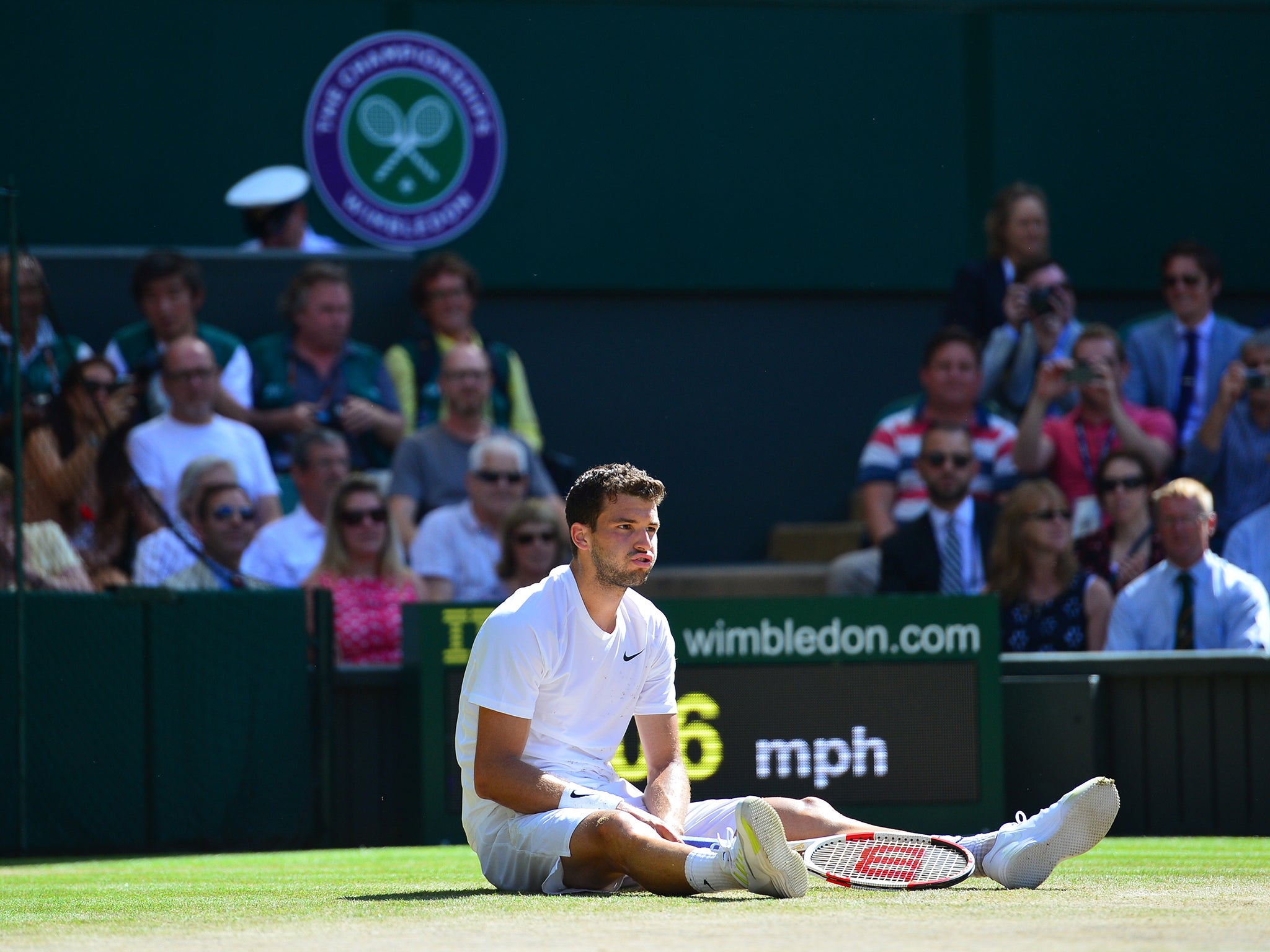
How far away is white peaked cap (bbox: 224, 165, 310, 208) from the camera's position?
12125 mm

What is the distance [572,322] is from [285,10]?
288cm

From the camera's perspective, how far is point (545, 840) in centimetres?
542

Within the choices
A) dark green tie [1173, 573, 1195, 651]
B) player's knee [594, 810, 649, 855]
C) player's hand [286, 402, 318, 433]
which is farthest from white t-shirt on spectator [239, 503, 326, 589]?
player's knee [594, 810, 649, 855]

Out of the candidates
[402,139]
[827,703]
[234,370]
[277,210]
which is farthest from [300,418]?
[827,703]

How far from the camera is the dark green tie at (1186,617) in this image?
30.0 feet

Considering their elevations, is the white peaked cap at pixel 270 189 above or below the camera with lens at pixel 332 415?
above

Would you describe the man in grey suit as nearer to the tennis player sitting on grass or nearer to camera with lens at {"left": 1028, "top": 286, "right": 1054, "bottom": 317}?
camera with lens at {"left": 1028, "top": 286, "right": 1054, "bottom": 317}

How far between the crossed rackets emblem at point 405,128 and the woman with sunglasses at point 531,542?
458 centimetres

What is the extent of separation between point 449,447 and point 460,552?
36.0 inches

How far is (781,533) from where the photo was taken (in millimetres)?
13180

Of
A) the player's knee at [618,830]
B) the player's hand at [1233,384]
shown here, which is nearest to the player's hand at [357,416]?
the player's hand at [1233,384]

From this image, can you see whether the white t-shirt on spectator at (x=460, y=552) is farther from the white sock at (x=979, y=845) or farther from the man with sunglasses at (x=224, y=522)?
the white sock at (x=979, y=845)

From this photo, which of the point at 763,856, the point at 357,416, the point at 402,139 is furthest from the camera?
the point at 402,139

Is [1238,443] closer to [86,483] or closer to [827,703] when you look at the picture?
[827,703]
